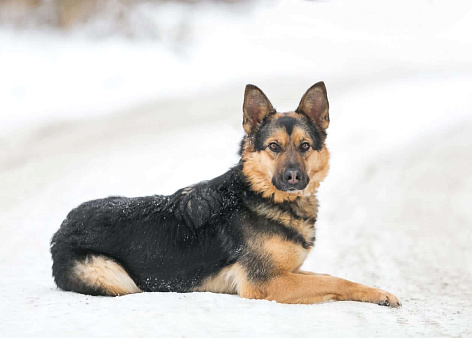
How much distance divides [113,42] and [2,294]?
11.5 metres

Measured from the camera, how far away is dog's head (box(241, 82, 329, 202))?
4938mm

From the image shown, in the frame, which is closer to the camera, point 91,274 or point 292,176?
point 292,176

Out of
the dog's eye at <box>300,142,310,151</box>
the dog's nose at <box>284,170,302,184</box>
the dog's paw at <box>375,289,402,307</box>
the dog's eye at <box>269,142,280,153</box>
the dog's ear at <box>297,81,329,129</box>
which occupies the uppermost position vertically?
the dog's ear at <box>297,81,329,129</box>

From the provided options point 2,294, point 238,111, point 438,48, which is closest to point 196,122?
point 238,111

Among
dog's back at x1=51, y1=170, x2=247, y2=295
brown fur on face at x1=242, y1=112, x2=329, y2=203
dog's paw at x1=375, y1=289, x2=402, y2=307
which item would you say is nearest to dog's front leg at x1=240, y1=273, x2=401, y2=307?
dog's paw at x1=375, y1=289, x2=402, y2=307

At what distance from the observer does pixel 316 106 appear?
5387 mm

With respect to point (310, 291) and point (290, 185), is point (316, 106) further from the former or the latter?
point (310, 291)

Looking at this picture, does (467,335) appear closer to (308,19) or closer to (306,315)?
(306,315)

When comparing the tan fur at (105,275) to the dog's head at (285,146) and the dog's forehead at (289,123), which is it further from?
the dog's forehead at (289,123)

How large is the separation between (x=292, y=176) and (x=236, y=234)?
782 millimetres

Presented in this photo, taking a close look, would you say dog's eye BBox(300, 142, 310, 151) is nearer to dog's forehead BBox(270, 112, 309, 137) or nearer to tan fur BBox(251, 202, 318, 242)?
dog's forehead BBox(270, 112, 309, 137)

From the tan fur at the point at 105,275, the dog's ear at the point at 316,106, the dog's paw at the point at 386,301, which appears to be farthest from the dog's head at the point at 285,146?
the tan fur at the point at 105,275

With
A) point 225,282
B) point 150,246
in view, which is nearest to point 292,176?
point 225,282

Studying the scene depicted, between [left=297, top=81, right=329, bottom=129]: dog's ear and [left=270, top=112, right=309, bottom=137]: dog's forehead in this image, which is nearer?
[left=270, top=112, right=309, bottom=137]: dog's forehead
